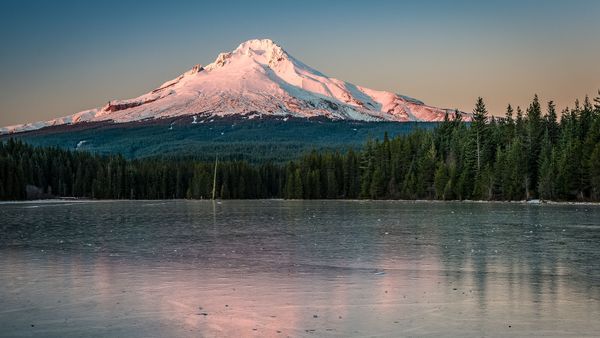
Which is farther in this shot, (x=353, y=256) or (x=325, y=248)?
(x=325, y=248)

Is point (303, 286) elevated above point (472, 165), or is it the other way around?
point (472, 165)

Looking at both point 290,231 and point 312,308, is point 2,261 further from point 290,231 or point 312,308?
point 290,231

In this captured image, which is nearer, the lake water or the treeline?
the lake water

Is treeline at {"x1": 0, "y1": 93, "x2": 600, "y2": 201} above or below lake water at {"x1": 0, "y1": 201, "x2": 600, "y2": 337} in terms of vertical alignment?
above

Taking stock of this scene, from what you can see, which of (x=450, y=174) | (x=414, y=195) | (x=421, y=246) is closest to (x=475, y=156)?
(x=450, y=174)

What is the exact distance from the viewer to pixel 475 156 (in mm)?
140625

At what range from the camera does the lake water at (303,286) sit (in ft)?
61.6

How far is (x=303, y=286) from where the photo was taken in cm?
2512

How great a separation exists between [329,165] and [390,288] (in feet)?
506

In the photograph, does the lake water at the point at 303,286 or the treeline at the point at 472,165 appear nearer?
the lake water at the point at 303,286

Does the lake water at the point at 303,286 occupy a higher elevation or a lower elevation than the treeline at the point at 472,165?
lower

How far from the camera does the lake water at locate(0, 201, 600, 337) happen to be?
18766 mm

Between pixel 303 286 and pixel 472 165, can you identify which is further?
pixel 472 165

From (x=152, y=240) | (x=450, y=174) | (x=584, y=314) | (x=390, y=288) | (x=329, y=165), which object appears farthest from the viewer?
(x=329, y=165)
